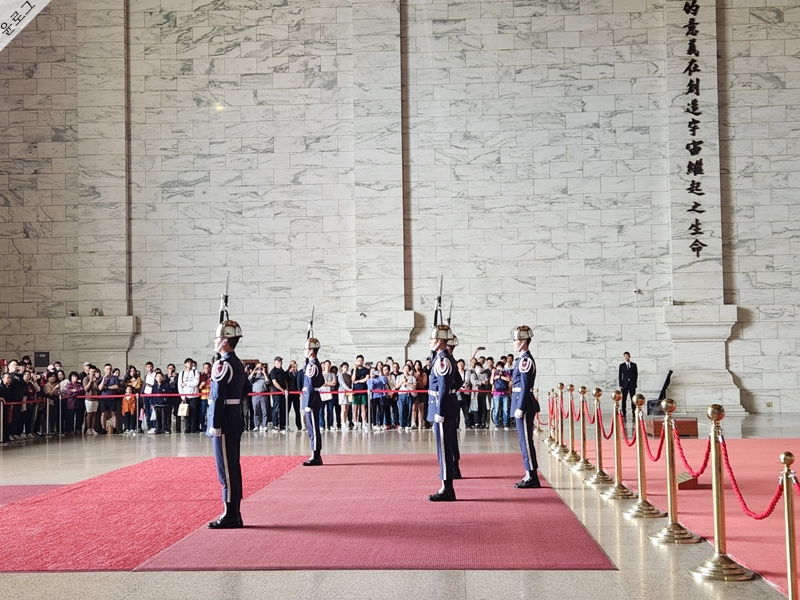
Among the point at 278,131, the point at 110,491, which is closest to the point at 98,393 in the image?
the point at 278,131

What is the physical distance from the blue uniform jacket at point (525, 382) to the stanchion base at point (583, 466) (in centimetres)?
136

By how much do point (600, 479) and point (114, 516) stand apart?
5450mm

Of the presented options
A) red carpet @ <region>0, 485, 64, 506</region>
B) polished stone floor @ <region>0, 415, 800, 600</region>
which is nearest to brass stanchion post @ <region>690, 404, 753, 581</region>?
polished stone floor @ <region>0, 415, 800, 600</region>

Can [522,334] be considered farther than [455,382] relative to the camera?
Yes

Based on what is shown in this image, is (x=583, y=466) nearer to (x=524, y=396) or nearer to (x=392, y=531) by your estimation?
(x=524, y=396)

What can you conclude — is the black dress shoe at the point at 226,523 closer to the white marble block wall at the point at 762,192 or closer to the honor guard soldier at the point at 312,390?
the honor guard soldier at the point at 312,390

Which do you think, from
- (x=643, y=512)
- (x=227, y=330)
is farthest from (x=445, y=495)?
(x=227, y=330)

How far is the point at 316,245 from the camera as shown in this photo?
22.4m

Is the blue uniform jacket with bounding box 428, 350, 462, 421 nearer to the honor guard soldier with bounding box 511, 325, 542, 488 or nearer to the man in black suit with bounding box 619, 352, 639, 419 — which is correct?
the honor guard soldier with bounding box 511, 325, 542, 488

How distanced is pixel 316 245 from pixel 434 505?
14166 mm

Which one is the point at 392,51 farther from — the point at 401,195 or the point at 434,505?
the point at 434,505

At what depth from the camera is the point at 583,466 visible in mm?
11414

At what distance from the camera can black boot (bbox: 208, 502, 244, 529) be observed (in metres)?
7.84

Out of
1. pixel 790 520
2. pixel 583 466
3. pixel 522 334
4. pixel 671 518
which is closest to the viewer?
pixel 790 520
